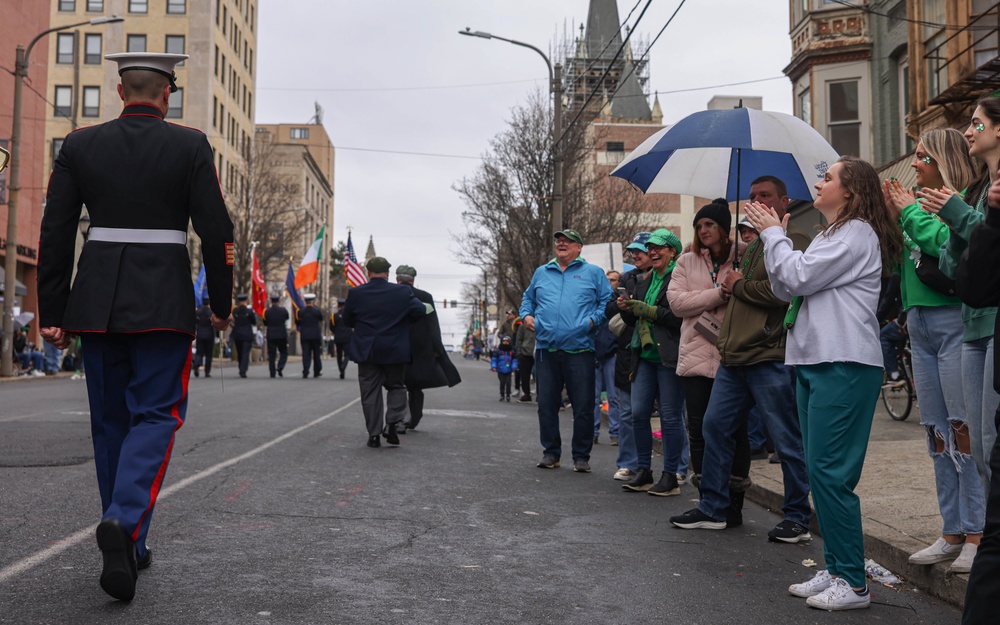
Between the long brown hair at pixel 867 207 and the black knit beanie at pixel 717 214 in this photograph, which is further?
the black knit beanie at pixel 717 214

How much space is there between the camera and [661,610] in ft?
14.6

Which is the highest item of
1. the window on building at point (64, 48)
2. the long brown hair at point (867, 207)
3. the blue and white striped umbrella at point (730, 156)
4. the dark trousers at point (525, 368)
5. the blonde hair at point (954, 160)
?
the window on building at point (64, 48)

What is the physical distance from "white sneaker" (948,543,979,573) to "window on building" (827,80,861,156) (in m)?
22.3

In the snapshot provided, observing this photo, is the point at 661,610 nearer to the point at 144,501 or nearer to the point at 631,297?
the point at 144,501

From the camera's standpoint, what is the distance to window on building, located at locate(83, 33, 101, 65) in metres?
64.0

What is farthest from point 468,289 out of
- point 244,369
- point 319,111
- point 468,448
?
point 468,448

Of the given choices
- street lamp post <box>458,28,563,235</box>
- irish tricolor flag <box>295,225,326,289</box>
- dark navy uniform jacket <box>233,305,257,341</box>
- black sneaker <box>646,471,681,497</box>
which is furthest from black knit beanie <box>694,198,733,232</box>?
irish tricolor flag <box>295,225,326,289</box>

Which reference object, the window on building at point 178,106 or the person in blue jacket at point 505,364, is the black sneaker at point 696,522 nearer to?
the person in blue jacket at point 505,364

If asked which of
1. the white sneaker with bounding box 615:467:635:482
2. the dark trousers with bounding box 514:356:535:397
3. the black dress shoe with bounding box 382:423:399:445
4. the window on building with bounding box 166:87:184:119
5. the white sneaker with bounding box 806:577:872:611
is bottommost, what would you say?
the white sneaker with bounding box 806:577:872:611

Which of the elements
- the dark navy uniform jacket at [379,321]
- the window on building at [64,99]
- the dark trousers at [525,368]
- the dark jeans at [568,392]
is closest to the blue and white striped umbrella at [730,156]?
the dark jeans at [568,392]

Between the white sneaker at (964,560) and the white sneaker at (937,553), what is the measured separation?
0.39 feet

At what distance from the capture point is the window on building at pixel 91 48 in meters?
64.0

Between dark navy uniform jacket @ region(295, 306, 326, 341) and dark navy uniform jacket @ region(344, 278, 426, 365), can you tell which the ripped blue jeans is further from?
dark navy uniform jacket @ region(295, 306, 326, 341)

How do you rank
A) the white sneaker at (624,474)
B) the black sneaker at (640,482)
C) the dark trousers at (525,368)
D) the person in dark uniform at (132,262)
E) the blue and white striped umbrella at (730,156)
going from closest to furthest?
the person in dark uniform at (132,262)
the blue and white striped umbrella at (730,156)
the black sneaker at (640,482)
the white sneaker at (624,474)
the dark trousers at (525,368)
